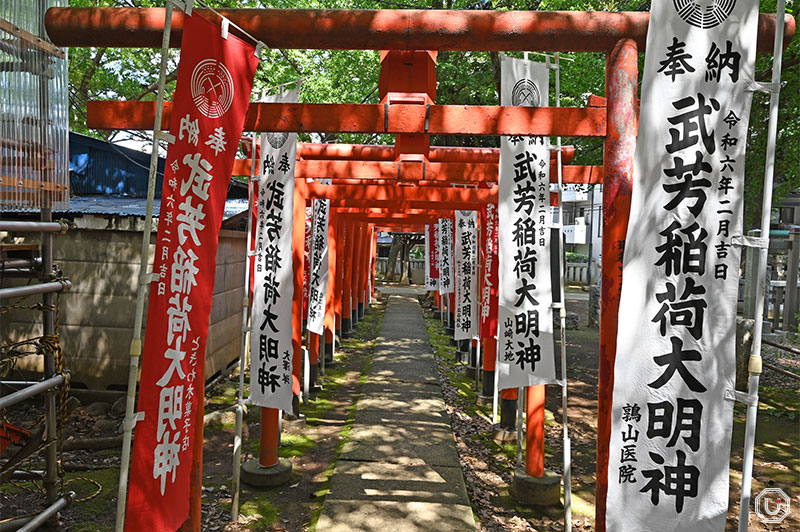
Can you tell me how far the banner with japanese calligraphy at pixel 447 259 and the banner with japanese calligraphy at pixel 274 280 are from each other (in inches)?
321

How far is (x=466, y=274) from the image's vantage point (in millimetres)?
10961

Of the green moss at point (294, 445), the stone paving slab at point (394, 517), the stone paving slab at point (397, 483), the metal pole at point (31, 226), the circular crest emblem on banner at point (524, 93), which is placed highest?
the circular crest emblem on banner at point (524, 93)

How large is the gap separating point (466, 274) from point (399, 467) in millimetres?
5082

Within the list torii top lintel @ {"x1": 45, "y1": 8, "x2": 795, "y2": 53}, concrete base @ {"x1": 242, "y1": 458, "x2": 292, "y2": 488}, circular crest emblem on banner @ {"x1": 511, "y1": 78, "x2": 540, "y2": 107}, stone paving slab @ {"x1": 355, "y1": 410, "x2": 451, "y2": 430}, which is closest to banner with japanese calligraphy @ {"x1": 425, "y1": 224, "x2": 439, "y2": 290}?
stone paving slab @ {"x1": 355, "y1": 410, "x2": 451, "y2": 430}

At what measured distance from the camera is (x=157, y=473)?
2916 mm

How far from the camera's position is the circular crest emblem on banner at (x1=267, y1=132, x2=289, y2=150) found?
5930mm

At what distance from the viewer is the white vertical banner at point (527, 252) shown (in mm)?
5340


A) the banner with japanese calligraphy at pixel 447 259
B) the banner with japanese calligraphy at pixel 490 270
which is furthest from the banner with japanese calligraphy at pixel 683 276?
the banner with japanese calligraphy at pixel 447 259

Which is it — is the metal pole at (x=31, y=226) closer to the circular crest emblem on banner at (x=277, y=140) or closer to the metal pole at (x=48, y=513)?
the metal pole at (x=48, y=513)

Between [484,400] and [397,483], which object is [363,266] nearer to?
[484,400]

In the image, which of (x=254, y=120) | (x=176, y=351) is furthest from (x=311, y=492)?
(x=254, y=120)

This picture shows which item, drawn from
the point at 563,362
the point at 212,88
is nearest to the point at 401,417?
the point at 563,362

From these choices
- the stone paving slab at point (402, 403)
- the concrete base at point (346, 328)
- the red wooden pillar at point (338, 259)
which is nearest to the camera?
the stone paving slab at point (402, 403)

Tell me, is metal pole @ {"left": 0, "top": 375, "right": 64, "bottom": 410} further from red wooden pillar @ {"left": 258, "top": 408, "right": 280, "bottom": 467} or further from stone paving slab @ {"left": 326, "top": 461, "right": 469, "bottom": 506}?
stone paving slab @ {"left": 326, "top": 461, "right": 469, "bottom": 506}
